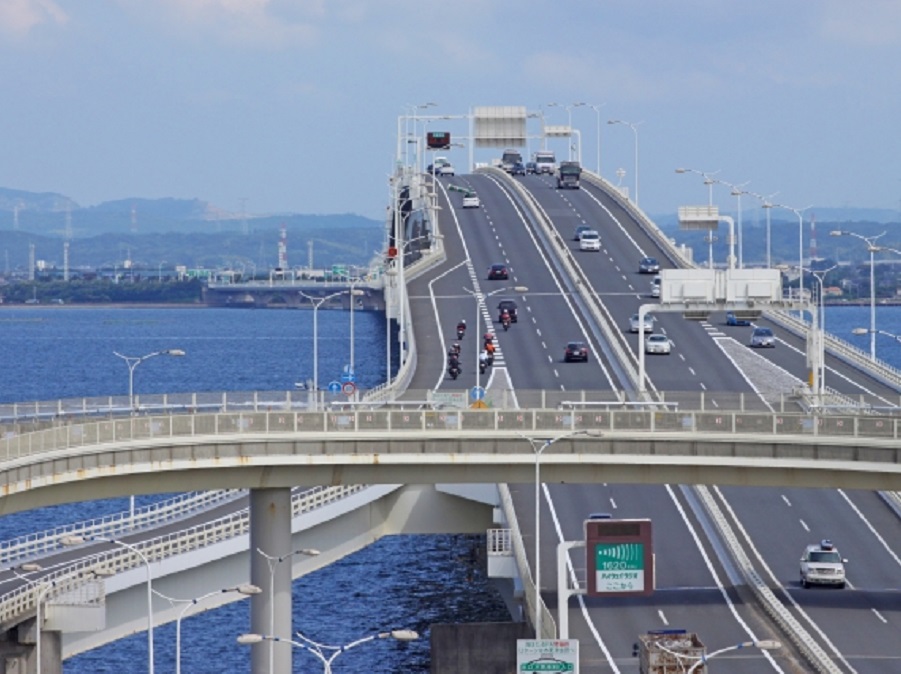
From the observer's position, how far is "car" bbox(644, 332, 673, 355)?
121 meters

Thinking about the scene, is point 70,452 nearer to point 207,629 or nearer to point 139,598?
point 139,598

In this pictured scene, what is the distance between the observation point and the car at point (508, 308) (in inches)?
5276

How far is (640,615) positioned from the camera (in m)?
70.1

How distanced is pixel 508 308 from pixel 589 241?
85.2 feet

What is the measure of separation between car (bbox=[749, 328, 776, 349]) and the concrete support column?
58.6m

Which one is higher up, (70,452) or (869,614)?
(70,452)

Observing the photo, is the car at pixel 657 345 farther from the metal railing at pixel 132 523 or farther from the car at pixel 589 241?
the car at pixel 589 241

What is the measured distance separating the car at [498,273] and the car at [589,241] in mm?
12934

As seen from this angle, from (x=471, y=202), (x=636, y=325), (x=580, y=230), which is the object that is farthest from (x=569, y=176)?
(x=636, y=325)

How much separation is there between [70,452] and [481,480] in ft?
46.3

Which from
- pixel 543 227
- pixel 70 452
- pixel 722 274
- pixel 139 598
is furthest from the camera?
pixel 543 227

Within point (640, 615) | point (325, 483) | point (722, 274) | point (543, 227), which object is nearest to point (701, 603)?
point (640, 615)

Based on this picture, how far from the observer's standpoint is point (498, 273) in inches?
5797

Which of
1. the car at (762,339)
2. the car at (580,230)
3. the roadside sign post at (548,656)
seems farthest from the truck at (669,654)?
the car at (580,230)
